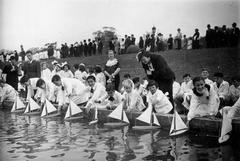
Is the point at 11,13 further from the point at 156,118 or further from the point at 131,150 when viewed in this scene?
the point at 131,150

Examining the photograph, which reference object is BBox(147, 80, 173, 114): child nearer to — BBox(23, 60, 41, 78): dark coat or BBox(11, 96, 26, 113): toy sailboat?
BBox(11, 96, 26, 113): toy sailboat

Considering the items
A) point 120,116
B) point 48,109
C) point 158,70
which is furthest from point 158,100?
point 48,109

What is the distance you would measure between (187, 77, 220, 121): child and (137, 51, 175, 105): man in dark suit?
1388 millimetres

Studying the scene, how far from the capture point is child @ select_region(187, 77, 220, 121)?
5884 mm

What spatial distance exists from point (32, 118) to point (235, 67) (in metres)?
7.54

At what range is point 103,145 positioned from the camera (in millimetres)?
5371

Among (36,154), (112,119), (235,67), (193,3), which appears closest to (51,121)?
(112,119)

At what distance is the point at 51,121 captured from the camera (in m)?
8.48

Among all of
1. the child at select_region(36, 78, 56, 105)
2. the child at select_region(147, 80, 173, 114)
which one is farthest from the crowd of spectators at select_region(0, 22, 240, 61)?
the child at select_region(147, 80, 173, 114)

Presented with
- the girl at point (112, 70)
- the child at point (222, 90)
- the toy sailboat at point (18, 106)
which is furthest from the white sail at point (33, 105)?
the child at point (222, 90)

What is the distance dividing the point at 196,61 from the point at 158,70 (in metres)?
8.52

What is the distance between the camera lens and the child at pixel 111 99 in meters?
8.15

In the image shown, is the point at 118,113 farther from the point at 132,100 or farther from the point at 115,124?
the point at 132,100

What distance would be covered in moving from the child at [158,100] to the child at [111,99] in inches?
50.5
